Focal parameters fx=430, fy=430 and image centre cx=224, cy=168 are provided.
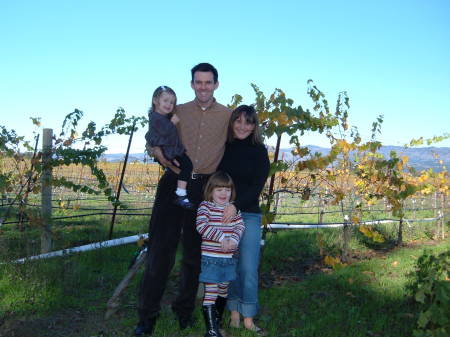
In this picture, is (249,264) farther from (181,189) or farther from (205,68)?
(205,68)

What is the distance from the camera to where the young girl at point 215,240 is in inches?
117

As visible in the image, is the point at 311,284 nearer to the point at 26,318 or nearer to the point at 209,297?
the point at 209,297

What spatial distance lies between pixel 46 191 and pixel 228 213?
303cm

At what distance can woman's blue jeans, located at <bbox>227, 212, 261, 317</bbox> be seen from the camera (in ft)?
10.3

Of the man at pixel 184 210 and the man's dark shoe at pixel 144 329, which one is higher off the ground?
the man at pixel 184 210

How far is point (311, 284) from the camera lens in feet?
14.6

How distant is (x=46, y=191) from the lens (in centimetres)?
512

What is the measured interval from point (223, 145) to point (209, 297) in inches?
43.8

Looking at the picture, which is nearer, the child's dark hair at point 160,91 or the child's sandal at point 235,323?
the child's dark hair at point 160,91

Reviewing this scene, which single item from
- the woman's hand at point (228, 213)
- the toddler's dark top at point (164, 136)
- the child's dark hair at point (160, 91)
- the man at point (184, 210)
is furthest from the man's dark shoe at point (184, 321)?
the child's dark hair at point (160, 91)

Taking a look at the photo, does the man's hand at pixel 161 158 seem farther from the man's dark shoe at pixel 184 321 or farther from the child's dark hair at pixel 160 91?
the man's dark shoe at pixel 184 321

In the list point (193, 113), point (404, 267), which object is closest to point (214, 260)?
point (193, 113)

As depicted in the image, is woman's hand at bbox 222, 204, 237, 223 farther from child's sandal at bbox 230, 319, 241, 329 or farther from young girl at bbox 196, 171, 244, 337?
child's sandal at bbox 230, 319, 241, 329

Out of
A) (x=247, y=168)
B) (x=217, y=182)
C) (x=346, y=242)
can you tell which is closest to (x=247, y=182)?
(x=247, y=168)
